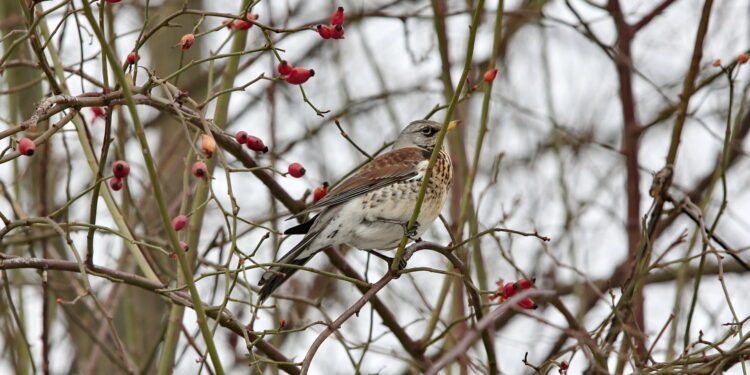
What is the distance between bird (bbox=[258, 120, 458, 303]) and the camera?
4070mm

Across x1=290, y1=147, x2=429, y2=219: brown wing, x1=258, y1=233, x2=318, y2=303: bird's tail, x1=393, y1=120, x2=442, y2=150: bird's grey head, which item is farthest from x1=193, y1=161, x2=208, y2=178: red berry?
x1=393, y1=120, x2=442, y2=150: bird's grey head

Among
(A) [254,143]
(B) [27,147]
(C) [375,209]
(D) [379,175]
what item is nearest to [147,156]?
(B) [27,147]

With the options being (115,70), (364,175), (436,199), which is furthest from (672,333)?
(115,70)

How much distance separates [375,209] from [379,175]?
0.25 m

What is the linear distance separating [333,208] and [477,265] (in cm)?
76

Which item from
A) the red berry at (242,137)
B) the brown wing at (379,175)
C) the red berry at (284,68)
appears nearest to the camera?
the red berry at (242,137)

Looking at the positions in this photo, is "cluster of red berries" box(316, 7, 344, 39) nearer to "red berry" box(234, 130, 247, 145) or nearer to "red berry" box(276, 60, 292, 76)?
"red berry" box(276, 60, 292, 76)

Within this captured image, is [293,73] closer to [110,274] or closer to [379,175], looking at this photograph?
[110,274]

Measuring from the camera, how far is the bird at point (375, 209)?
13.4 ft

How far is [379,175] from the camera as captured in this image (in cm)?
452

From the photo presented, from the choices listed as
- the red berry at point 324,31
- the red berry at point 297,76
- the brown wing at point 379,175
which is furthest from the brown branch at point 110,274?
the brown wing at point 379,175

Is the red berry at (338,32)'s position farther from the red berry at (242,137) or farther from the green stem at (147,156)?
the green stem at (147,156)

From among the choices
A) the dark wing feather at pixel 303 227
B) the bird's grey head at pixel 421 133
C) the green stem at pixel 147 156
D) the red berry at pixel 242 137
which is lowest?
the green stem at pixel 147 156

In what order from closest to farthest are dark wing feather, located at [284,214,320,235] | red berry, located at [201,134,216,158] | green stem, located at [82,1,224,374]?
green stem, located at [82,1,224,374] → red berry, located at [201,134,216,158] → dark wing feather, located at [284,214,320,235]
